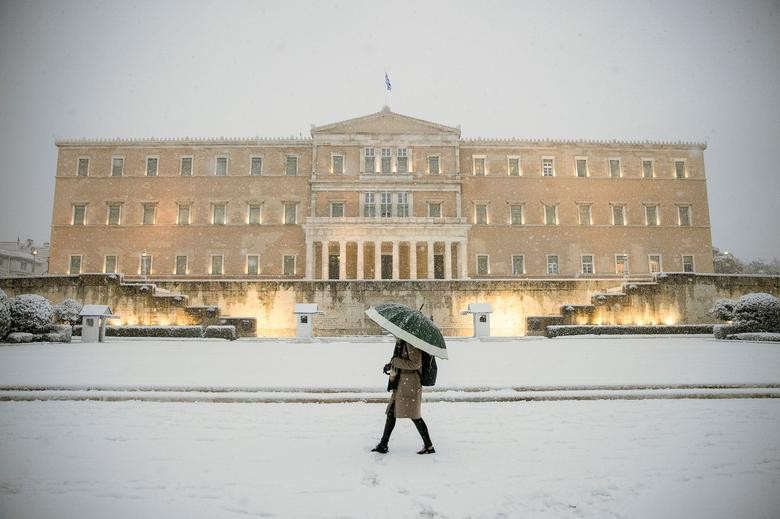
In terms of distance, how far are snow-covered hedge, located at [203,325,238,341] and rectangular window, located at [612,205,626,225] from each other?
32039 mm

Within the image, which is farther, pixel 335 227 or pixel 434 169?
pixel 434 169

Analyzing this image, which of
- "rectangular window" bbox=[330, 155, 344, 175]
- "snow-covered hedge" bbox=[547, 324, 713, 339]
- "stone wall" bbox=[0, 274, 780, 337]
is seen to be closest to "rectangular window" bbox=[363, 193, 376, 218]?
"rectangular window" bbox=[330, 155, 344, 175]

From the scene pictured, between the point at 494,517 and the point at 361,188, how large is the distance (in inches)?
1393

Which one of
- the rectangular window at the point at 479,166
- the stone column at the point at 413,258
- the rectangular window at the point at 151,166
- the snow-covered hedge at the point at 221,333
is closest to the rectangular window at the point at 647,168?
the rectangular window at the point at 479,166

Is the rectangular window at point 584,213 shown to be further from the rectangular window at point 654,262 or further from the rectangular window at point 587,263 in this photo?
the rectangular window at point 654,262

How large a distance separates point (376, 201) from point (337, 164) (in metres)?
4.43

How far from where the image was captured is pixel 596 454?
5094mm

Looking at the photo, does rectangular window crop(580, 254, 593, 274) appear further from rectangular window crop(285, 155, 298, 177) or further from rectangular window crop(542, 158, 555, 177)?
rectangular window crop(285, 155, 298, 177)

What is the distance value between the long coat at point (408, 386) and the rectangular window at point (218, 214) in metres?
36.3

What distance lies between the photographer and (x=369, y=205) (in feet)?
125

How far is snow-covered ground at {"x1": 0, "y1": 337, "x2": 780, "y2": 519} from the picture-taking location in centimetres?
383

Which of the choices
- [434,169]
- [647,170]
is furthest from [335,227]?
[647,170]

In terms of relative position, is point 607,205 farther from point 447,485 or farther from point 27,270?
point 27,270

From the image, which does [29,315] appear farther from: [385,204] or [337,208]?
[385,204]
